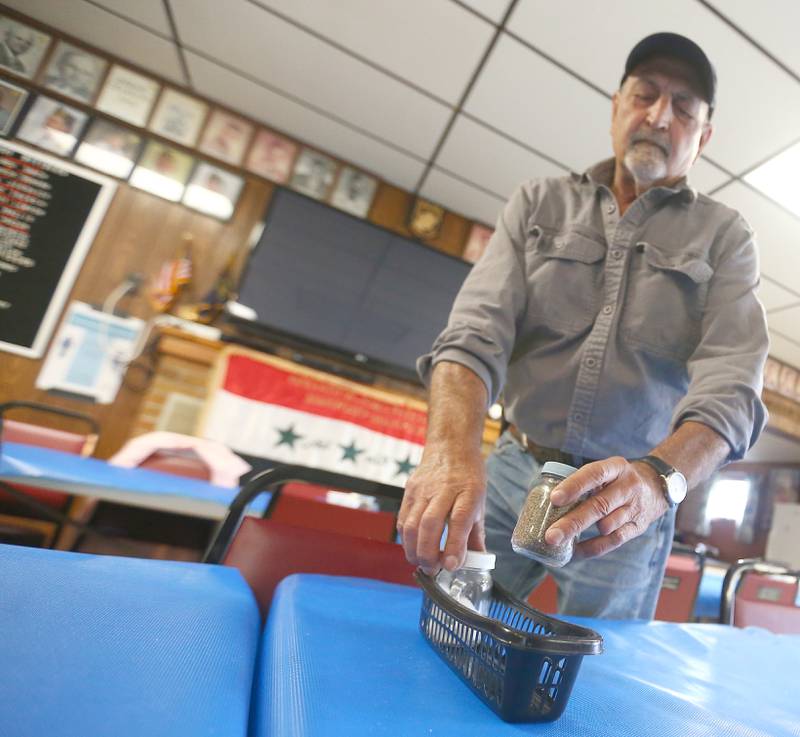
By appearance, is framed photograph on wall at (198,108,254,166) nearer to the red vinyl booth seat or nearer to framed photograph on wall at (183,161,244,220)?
framed photograph on wall at (183,161,244,220)

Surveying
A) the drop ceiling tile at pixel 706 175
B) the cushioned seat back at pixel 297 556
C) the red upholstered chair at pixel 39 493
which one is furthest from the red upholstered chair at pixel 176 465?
the drop ceiling tile at pixel 706 175

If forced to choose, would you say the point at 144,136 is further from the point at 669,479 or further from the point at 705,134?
the point at 669,479

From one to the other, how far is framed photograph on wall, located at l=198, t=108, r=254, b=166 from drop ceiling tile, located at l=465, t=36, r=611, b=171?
1.61 meters

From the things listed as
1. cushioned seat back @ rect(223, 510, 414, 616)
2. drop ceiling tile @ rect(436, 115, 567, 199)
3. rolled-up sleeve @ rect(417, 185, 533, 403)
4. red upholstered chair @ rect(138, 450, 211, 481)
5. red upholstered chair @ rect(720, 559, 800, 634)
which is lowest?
red upholstered chair @ rect(138, 450, 211, 481)

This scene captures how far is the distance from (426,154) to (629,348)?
245 cm

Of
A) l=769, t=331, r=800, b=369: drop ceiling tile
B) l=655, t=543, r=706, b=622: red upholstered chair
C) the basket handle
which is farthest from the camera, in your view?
l=769, t=331, r=800, b=369: drop ceiling tile

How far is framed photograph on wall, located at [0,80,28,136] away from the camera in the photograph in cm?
271

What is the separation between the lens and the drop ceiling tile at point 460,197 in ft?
10.6

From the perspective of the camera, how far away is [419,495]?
595mm

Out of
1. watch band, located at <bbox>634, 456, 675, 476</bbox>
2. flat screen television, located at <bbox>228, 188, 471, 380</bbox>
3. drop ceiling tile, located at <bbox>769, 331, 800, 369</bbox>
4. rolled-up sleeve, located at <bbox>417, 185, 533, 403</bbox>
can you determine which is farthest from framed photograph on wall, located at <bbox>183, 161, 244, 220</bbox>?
drop ceiling tile, located at <bbox>769, 331, 800, 369</bbox>

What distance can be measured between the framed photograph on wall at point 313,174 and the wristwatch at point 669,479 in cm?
306

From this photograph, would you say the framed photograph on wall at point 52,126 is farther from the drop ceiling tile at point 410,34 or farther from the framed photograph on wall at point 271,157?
the drop ceiling tile at point 410,34

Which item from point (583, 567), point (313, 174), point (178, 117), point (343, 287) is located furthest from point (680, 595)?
point (178, 117)

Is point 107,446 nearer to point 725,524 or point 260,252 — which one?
point 260,252
